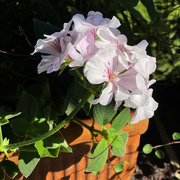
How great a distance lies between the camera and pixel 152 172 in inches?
51.0

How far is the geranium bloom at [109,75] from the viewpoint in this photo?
0.45 m

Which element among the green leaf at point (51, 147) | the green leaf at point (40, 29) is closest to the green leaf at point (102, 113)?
the green leaf at point (51, 147)

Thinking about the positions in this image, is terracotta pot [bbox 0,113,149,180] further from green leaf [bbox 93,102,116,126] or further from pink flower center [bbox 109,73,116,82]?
pink flower center [bbox 109,73,116,82]

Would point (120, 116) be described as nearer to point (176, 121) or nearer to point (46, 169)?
point (46, 169)

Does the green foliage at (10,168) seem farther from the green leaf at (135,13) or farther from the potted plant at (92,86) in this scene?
the green leaf at (135,13)

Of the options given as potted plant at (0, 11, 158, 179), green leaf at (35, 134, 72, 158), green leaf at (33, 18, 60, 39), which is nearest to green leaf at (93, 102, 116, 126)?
potted plant at (0, 11, 158, 179)

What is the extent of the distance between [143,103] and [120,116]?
0.93 ft

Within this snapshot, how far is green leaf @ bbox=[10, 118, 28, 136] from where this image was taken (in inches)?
25.5

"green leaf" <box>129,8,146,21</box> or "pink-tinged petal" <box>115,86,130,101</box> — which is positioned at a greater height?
"pink-tinged petal" <box>115,86,130,101</box>

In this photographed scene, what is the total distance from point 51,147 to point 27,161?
7 centimetres

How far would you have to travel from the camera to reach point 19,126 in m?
0.65

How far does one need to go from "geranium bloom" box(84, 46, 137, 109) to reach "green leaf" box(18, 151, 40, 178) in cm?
28

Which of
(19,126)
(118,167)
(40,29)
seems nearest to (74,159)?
(118,167)

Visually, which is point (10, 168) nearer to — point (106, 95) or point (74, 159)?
point (74, 159)
